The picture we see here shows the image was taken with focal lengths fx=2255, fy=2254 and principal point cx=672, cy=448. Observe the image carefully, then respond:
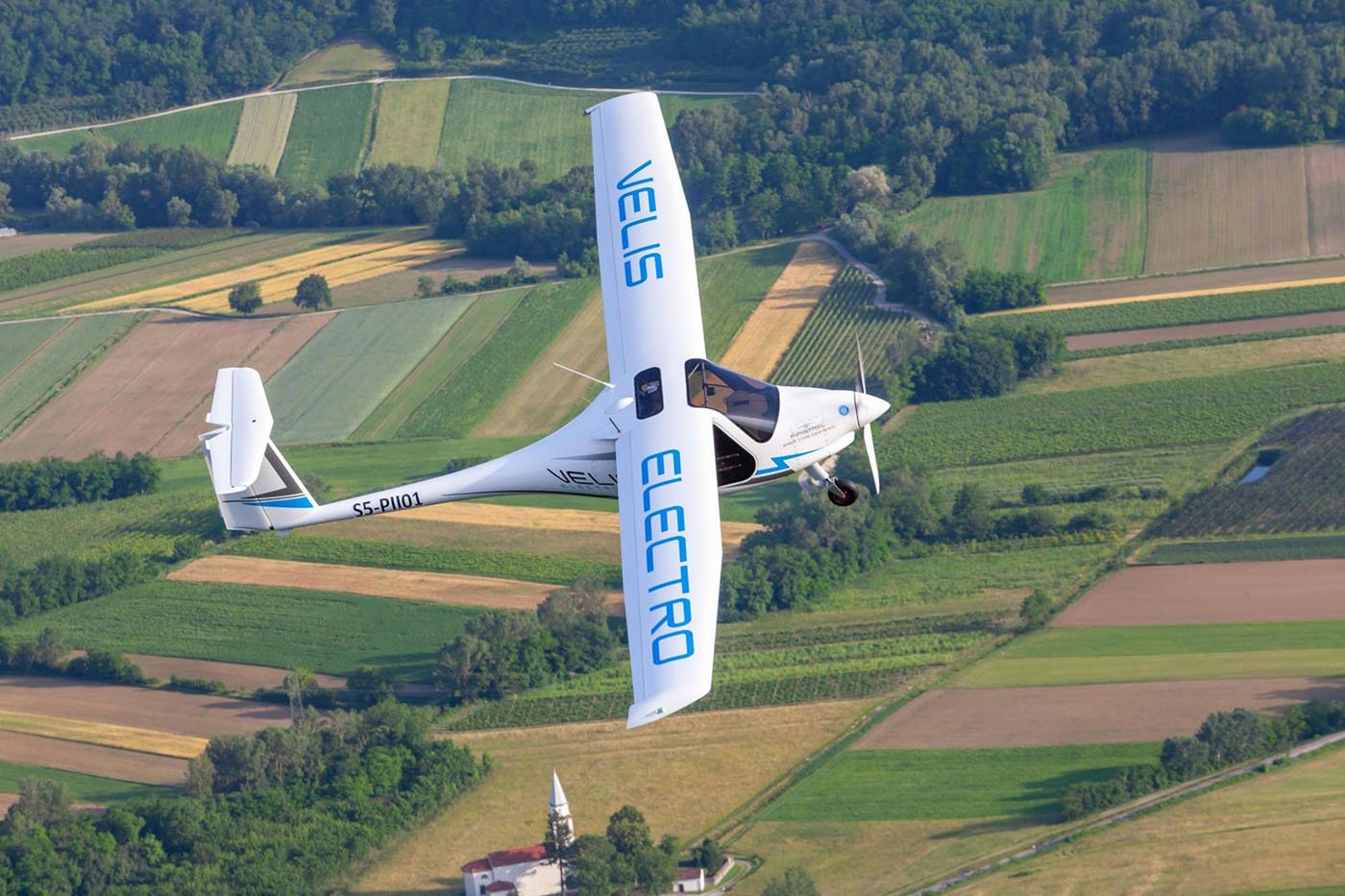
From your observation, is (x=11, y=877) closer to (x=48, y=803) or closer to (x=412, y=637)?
(x=48, y=803)

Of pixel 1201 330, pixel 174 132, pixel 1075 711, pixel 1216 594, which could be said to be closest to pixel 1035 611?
pixel 1075 711

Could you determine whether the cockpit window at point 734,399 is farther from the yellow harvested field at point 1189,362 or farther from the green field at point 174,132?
the green field at point 174,132

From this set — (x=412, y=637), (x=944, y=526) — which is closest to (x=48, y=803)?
(x=412, y=637)

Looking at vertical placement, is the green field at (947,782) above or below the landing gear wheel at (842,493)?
below

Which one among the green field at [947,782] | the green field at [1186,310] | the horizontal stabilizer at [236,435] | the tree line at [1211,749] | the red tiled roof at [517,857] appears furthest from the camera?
the green field at [1186,310]

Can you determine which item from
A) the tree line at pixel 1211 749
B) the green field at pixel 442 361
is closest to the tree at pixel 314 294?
the green field at pixel 442 361

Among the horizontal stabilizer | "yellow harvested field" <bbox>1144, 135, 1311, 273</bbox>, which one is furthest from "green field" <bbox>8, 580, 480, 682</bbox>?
"yellow harvested field" <bbox>1144, 135, 1311, 273</bbox>
